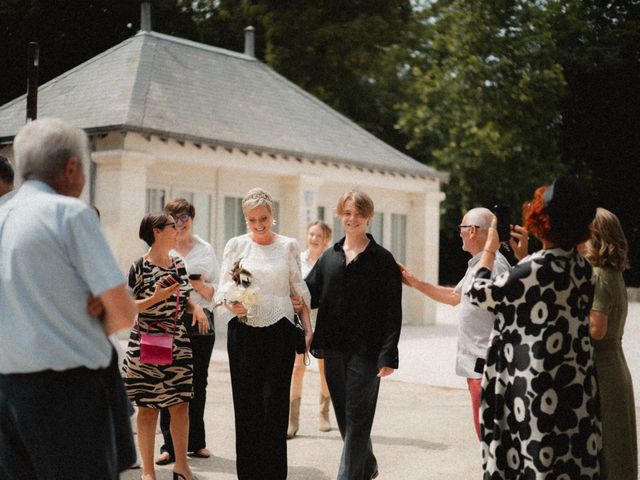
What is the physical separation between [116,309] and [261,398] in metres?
2.67

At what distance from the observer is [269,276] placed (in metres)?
5.89

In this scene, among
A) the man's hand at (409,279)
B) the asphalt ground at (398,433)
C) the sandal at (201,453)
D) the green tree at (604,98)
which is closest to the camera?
the man's hand at (409,279)

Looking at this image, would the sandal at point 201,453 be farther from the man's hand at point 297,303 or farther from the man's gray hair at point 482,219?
the man's gray hair at point 482,219

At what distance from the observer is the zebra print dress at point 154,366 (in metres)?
5.99

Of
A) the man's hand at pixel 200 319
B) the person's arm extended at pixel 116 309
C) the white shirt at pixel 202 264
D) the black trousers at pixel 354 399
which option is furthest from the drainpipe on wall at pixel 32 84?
the person's arm extended at pixel 116 309

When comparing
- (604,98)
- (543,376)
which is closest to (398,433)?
(543,376)

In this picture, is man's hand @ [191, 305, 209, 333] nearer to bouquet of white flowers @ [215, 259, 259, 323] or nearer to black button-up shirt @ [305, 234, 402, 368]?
bouquet of white flowers @ [215, 259, 259, 323]

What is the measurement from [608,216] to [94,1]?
28.6 m

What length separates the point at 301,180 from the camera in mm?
18750

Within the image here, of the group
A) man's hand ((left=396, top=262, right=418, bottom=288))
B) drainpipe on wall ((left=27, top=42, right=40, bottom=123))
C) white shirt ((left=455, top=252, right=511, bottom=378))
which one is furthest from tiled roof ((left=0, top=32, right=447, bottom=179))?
white shirt ((left=455, top=252, right=511, bottom=378))

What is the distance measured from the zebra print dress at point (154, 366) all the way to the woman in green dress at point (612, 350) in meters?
2.76

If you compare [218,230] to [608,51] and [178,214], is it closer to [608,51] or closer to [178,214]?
[178,214]

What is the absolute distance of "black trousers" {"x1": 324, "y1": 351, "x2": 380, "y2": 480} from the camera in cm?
573

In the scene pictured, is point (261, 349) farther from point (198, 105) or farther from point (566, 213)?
point (198, 105)
